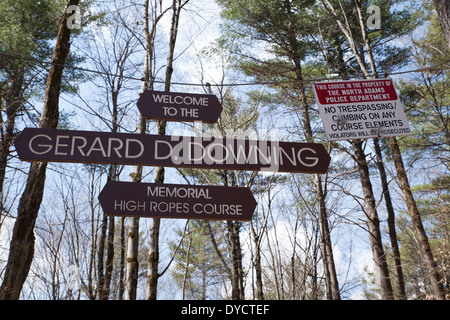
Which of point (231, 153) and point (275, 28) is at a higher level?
point (275, 28)

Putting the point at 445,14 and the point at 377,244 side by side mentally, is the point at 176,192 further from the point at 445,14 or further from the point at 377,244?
the point at 377,244

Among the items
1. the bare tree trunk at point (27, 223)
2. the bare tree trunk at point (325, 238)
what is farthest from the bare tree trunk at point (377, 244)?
the bare tree trunk at point (27, 223)

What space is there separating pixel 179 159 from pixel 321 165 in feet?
4.77

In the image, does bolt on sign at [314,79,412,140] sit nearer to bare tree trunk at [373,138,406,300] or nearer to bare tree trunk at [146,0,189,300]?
bare tree trunk at [146,0,189,300]

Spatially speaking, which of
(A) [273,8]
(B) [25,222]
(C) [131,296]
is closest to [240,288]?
(C) [131,296]

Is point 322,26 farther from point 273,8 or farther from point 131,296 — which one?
point 131,296

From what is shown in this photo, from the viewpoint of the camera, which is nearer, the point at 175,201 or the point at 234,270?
the point at 175,201

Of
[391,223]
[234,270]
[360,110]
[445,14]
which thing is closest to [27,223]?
[360,110]

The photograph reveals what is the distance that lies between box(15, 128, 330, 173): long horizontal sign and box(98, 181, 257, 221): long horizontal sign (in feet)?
0.81

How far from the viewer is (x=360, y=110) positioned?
13.5 feet

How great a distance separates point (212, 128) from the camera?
424 inches

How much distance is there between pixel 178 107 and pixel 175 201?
1196 millimetres

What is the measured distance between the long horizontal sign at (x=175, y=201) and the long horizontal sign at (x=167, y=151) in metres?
0.25

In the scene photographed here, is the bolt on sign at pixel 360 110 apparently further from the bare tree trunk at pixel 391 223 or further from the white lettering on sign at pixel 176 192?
the bare tree trunk at pixel 391 223
